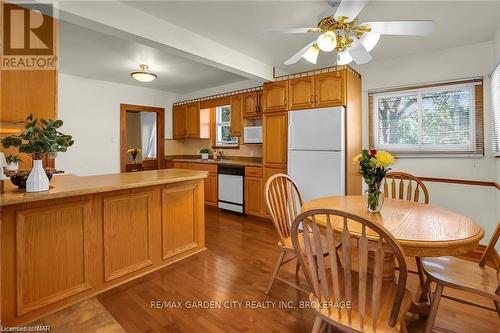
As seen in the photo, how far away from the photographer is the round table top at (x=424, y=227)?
1182mm

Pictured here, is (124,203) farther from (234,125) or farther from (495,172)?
(495,172)

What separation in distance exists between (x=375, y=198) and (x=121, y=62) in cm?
379

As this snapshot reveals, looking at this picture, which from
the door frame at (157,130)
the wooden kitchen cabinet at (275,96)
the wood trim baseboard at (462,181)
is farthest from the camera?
the door frame at (157,130)

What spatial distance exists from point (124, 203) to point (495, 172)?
3730 mm

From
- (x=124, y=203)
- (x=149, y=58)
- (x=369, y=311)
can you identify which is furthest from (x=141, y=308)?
(x=149, y=58)

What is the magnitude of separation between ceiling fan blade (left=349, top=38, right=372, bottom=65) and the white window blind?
59.0 inches

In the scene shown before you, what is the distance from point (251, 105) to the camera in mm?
4297

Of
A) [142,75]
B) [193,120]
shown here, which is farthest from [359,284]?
[193,120]

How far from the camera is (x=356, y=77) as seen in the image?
3398 mm

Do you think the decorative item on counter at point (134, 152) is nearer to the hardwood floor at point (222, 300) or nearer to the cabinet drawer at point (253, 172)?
the cabinet drawer at point (253, 172)

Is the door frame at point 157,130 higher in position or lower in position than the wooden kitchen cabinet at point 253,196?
higher

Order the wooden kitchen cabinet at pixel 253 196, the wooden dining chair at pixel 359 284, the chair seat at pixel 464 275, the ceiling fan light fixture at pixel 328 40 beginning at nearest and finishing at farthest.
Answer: the wooden dining chair at pixel 359 284 < the chair seat at pixel 464 275 < the ceiling fan light fixture at pixel 328 40 < the wooden kitchen cabinet at pixel 253 196

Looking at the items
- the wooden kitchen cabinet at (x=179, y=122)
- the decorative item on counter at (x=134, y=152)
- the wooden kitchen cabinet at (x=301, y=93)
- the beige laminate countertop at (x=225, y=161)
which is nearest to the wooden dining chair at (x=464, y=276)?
the wooden kitchen cabinet at (x=301, y=93)

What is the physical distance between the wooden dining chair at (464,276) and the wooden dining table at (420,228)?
219 mm
